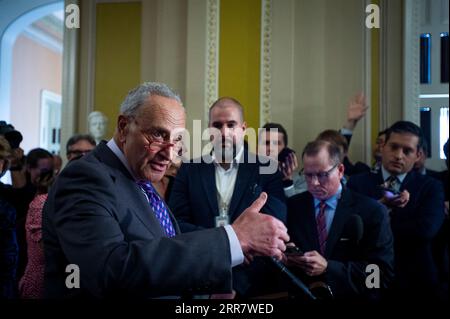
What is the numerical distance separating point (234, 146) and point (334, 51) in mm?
763

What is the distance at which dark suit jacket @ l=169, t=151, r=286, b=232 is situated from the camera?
1.65 m

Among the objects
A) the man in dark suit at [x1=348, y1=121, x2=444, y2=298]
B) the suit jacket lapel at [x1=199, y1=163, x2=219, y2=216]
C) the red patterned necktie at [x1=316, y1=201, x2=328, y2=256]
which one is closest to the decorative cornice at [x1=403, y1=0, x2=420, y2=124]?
the man in dark suit at [x1=348, y1=121, x2=444, y2=298]

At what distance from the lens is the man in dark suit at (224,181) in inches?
65.2

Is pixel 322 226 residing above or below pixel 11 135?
below

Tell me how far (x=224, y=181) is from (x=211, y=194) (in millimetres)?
81

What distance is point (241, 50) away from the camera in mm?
2133

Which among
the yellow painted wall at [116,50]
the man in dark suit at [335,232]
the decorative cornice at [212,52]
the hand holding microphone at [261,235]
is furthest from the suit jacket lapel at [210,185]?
the hand holding microphone at [261,235]

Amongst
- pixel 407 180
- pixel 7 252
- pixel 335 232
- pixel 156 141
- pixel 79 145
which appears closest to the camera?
pixel 156 141

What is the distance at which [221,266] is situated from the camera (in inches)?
32.2

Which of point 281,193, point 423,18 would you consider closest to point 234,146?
point 281,193

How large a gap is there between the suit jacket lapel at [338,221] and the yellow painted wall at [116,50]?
3.70ft

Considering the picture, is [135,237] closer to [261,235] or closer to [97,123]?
[261,235]

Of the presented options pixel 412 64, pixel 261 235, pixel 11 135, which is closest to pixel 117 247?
pixel 261 235
